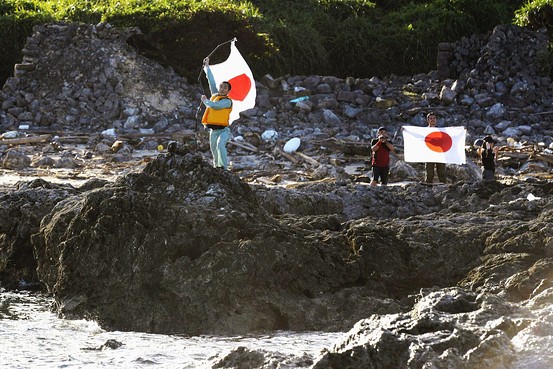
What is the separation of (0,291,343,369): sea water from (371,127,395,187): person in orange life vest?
6397mm

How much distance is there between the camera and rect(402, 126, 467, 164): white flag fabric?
49.7ft

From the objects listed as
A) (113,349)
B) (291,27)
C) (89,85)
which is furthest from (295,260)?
(291,27)

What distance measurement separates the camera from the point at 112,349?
7520 millimetres

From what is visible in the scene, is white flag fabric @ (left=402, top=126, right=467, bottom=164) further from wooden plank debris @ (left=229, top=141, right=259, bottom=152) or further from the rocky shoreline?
wooden plank debris @ (left=229, top=141, right=259, bottom=152)

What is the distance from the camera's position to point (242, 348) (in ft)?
19.7

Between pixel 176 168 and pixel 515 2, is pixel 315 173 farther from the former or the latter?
pixel 515 2

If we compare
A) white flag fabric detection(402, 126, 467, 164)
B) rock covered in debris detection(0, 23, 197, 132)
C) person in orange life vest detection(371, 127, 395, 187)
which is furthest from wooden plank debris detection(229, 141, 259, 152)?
person in orange life vest detection(371, 127, 395, 187)

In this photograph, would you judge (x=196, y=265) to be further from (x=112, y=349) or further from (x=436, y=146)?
(x=436, y=146)

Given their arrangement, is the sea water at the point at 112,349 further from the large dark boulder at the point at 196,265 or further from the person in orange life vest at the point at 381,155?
the person in orange life vest at the point at 381,155

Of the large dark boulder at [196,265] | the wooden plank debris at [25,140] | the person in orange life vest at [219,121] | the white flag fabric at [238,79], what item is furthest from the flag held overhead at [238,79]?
the wooden plank debris at [25,140]

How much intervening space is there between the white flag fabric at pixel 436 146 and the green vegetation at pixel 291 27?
933cm

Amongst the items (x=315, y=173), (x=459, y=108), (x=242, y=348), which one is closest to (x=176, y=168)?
(x=242, y=348)

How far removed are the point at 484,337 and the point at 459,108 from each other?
1859 centimetres

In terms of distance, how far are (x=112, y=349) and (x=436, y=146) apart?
864cm
